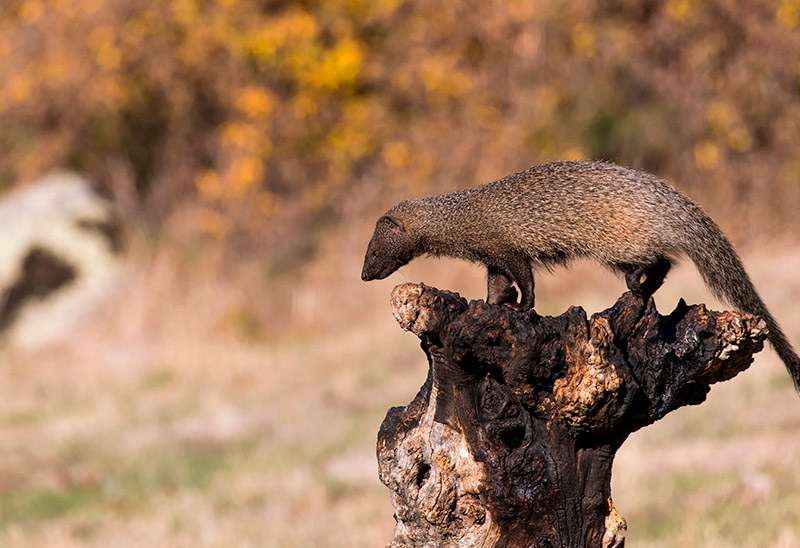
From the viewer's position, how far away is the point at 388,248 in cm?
437

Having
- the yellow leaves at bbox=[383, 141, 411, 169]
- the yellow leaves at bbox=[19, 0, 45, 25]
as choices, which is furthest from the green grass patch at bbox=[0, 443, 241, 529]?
the yellow leaves at bbox=[19, 0, 45, 25]

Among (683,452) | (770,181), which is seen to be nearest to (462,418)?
(683,452)

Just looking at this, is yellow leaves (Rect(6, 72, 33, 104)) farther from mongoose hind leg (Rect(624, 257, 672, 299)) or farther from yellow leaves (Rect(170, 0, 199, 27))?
mongoose hind leg (Rect(624, 257, 672, 299))

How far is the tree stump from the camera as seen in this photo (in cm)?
285

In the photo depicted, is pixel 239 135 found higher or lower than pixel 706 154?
higher

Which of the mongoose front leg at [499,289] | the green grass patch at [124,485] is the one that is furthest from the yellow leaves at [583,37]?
the mongoose front leg at [499,289]

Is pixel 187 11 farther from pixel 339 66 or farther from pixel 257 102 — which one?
pixel 339 66

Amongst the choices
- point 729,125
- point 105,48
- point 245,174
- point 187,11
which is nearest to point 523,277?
point 729,125

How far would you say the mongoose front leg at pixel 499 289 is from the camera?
3.76 meters

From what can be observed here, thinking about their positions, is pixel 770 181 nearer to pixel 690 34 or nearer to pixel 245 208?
pixel 690 34

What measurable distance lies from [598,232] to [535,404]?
0.83 meters

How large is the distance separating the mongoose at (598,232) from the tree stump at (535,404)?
0.33 metres

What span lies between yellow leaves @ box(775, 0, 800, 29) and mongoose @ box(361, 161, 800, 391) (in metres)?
9.24

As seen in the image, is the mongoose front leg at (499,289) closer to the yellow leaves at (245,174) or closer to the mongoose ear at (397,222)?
the mongoose ear at (397,222)
